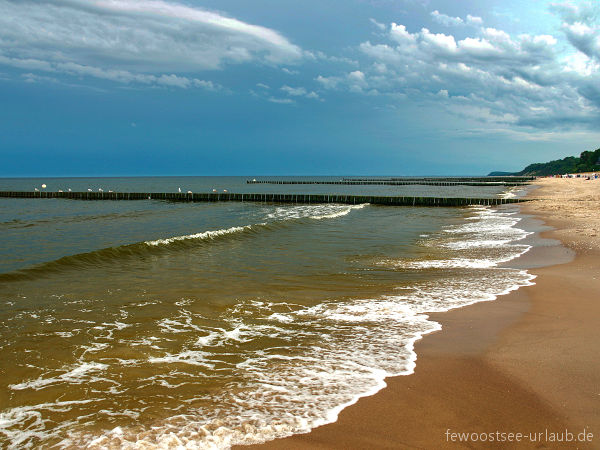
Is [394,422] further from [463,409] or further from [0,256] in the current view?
[0,256]

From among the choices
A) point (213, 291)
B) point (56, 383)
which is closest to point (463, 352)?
point (56, 383)

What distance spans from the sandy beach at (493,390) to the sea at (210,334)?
11.0 inches

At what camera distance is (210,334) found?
6605 mm

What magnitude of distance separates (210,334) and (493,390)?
13.2ft

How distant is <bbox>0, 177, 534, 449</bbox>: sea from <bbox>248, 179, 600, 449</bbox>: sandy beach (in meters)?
0.28

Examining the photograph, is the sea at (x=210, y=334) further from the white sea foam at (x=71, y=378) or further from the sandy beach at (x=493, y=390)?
the sandy beach at (x=493, y=390)

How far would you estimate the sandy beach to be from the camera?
357 cm

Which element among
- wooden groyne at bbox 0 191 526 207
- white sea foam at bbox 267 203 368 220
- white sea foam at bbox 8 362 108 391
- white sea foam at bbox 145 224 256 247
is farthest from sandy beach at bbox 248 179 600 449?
wooden groyne at bbox 0 191 526 207

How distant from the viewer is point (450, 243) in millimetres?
16594

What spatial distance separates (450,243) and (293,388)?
529 inches

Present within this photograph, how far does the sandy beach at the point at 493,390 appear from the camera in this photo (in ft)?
11.7

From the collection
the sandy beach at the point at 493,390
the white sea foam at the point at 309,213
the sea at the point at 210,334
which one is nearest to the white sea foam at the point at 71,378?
the sea at the point at 210,334

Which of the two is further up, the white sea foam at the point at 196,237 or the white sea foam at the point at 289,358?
the white sea foam at the point at 196,237

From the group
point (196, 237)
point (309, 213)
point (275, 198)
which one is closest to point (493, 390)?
point (196, 237)
